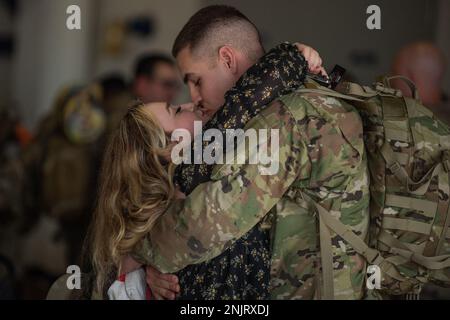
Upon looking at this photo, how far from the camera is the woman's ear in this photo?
2389mm

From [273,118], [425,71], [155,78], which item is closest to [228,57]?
[273,118]

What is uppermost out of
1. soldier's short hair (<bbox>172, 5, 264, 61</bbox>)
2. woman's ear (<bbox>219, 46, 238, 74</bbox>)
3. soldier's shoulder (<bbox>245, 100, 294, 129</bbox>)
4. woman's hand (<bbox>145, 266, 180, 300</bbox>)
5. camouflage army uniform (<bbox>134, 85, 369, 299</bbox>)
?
soldier's short hair (<bbox>172, 5, 264, 61</bbox>)

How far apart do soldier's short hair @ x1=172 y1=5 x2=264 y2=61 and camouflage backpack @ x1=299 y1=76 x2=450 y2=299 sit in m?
0.37

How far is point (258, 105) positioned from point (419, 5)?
430 centimetres

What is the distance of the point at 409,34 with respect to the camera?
6059 mm

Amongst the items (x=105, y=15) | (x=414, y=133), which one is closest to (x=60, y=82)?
(x=105, y=15)

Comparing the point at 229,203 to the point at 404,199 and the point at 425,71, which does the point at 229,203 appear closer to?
the point at 404,199

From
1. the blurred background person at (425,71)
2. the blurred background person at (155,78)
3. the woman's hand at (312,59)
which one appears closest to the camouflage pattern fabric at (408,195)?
the woman's hand at (312,59)

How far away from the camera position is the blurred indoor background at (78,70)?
486 cm

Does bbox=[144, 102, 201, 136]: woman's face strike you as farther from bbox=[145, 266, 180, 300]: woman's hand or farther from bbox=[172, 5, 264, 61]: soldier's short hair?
bbox=[145, 266, 180, 300]: woman's hand

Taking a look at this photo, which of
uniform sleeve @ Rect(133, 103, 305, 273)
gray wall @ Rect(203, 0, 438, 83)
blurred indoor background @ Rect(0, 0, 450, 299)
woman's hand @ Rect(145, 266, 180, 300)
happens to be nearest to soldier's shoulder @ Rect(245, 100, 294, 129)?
uniform sleeve @ Rect(133, 103, 305, 273)

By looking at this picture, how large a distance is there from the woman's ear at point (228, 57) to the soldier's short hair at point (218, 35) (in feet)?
0.09
